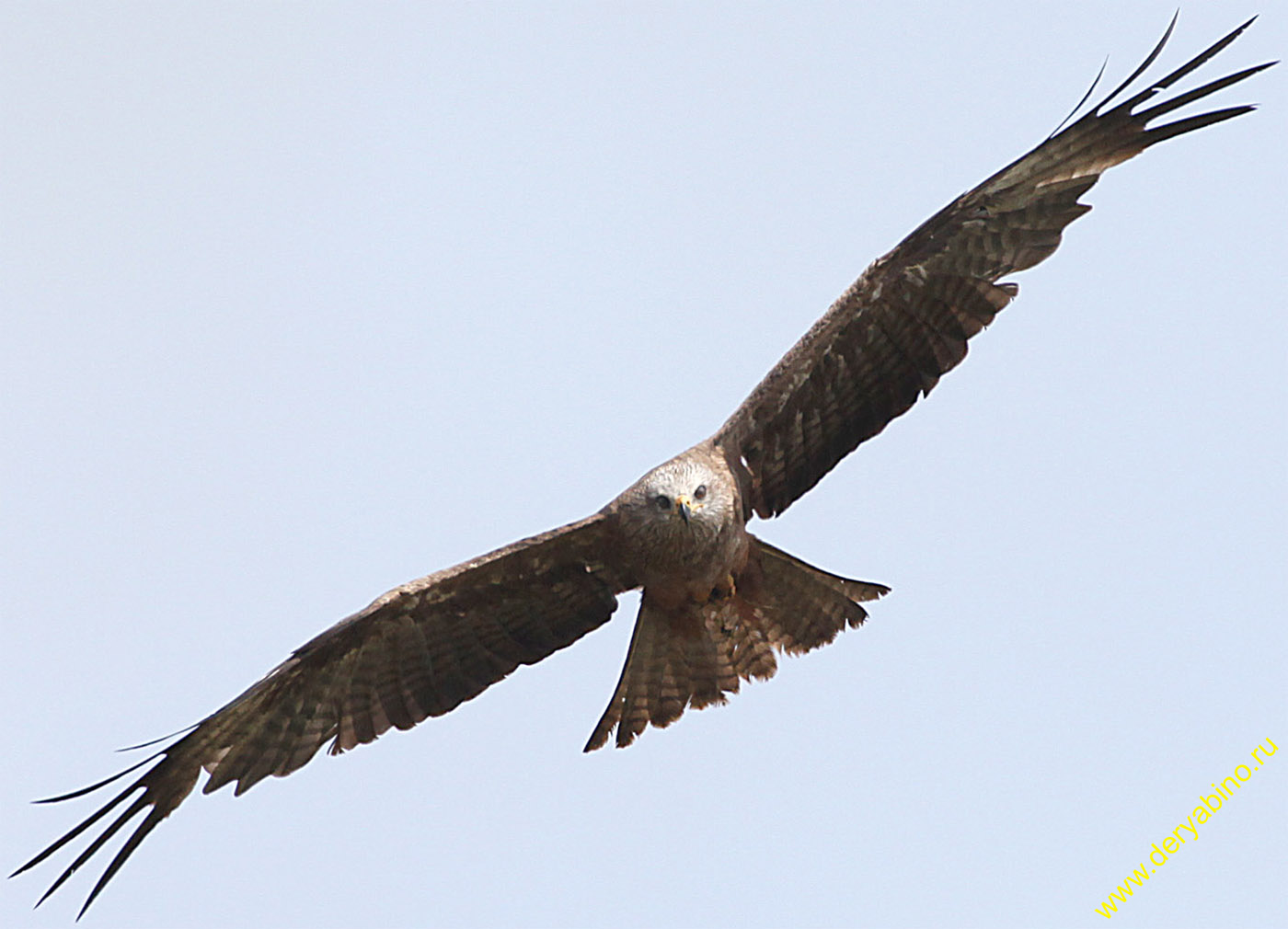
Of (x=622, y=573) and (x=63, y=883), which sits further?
(x=622, y=573)

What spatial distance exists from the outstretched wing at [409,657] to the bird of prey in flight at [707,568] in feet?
0.03

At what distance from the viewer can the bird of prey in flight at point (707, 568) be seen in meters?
11.2

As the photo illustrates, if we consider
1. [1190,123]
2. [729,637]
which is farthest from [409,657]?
[1190,123]

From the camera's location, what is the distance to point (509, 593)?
1181 centimetres

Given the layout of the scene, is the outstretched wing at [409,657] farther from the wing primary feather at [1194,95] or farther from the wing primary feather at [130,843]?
the wing primary feather at [1194,95]

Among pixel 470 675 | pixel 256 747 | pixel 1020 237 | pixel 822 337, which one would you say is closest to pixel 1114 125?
pixel 1020 237

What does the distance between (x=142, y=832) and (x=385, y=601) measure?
5.57 feet

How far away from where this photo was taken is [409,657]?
11648 millimetres

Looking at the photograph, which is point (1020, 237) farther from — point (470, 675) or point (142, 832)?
point (142, 832)

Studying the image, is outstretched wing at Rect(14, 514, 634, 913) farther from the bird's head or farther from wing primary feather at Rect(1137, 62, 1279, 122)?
wing primary feather at Rect(1137, 62, 1279, 122)

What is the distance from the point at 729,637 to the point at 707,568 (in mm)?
742

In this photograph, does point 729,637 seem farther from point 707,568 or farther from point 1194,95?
point 1194,95

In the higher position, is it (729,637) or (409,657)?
(409,657)

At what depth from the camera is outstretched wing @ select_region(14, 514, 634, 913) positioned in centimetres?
1135
